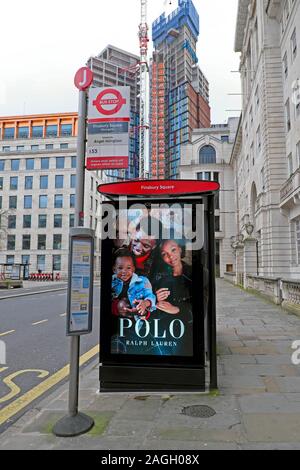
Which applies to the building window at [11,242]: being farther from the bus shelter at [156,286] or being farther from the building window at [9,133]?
the bus shelter at [156,286]

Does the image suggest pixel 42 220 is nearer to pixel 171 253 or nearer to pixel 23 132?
pixel 23 132

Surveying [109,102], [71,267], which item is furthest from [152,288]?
[109,102]

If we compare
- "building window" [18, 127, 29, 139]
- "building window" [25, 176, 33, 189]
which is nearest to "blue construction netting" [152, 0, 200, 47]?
"building window" [18, 127, 29, 139]

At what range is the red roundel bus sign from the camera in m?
4.39

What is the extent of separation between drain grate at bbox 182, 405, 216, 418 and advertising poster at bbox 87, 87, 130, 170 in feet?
9.30

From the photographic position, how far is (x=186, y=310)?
16.1ft

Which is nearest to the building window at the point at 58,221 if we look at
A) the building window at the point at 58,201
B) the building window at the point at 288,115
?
the building window at the point at 58,201

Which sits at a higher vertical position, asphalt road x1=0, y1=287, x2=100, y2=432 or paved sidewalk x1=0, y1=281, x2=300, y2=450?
paved sidewalk x1=0, y1=281, x2=300, y2=450

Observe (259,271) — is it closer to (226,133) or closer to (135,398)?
(135,398)

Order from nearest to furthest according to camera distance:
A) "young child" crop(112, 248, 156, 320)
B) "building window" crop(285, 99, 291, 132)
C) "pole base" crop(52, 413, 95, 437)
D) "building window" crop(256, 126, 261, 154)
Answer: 1. "pole base" crop(52, 413, 95, 437)
2. "young child" crop(112, 248, 156, 320)
3. "building window" crop(285, 99, 291, 132)
4. "building window" crop(256, 126, 261, 154)

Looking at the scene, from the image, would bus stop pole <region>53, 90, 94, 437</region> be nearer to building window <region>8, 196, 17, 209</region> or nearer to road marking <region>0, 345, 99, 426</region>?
road marking <region>0, 345, 99, 426</region>

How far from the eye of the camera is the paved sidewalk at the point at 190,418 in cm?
334

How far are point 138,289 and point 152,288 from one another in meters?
0.19

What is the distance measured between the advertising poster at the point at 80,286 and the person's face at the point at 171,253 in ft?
4.11
